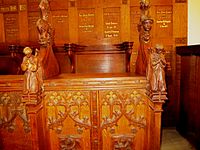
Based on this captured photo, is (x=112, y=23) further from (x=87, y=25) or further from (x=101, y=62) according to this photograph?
(x=101, y=62)

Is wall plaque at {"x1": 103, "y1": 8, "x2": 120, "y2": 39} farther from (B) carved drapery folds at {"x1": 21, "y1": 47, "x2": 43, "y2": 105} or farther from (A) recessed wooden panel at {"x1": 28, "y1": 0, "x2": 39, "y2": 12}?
(B) carved drapery folds at {"x1": 21, "y1": 47, "x2": 43, "y2": 105}

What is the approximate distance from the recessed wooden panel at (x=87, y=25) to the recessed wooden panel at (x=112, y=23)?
16 centimetres

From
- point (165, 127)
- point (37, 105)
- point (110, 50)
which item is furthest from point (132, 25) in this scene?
point (37, 105)

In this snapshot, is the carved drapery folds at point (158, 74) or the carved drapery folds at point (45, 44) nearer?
the carved drapery folds at point (158, 74)

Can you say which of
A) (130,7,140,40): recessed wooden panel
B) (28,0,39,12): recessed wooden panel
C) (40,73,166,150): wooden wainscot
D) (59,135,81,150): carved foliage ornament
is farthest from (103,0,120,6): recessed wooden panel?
(59,135,81,150): carved foliage ornament

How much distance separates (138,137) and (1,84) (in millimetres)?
1141

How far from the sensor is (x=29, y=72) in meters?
1.39

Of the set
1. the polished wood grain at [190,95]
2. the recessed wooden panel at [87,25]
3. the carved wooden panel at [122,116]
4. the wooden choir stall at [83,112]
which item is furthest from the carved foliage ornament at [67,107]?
the recessed wooden panel at [87,25]

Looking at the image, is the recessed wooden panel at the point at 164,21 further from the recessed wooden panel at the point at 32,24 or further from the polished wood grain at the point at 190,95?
the recessed wooden panel at the point at 32,24

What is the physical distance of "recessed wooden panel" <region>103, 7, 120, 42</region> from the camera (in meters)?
2.66

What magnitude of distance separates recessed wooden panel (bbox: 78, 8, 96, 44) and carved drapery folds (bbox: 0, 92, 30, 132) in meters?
1.32

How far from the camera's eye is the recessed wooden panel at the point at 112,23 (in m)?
2.66

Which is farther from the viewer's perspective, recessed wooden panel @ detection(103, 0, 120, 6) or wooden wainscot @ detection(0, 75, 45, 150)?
recessed wooden panel @ detection(103, 0, 120, 6)

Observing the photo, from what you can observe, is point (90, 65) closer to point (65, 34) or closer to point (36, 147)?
point (65, 34)
